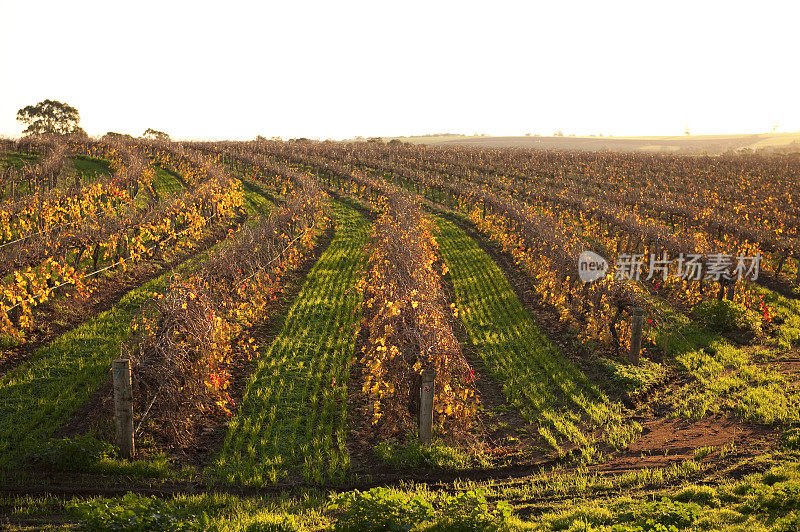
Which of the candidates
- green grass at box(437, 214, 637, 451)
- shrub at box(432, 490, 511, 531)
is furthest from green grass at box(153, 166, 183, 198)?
→ shrub at box(432, 490, 511, 531)

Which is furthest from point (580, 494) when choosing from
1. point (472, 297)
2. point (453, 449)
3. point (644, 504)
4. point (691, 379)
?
point (472, 297)

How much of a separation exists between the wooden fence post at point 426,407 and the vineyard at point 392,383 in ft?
0.10

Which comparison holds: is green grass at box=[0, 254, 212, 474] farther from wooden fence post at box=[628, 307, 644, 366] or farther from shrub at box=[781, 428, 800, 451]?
shrub at box=[781, 428, 800, 451]

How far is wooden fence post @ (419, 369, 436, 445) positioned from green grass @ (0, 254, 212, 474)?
522 cm

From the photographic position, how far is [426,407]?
812cm

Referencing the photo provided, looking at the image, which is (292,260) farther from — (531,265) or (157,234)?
(531,265)

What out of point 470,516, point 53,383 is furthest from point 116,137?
point 470,516

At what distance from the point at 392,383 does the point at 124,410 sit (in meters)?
3.86

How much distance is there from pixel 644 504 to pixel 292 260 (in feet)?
45.9

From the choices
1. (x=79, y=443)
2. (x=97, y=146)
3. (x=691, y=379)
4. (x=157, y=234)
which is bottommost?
(x=691, y=379)

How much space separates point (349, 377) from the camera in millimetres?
10422

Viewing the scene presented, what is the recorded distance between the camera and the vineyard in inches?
256
